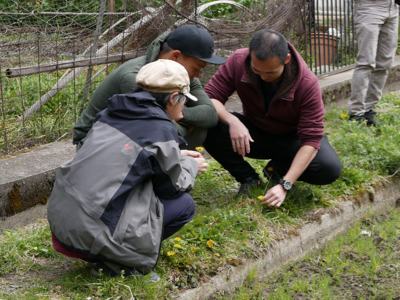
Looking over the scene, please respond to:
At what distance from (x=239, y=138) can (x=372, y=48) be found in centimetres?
280

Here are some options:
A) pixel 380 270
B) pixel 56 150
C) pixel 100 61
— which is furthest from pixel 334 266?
pixel 100 61

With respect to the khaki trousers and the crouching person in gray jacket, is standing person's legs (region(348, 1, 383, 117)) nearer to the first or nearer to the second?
the khaki trousers

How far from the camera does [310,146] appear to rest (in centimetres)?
323

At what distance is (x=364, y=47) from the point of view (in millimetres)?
5406

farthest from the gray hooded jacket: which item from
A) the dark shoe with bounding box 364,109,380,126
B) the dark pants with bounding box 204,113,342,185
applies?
the dark shoe with bounding box 364,109,380,126

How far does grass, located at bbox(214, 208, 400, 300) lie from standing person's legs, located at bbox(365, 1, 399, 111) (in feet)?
8.28

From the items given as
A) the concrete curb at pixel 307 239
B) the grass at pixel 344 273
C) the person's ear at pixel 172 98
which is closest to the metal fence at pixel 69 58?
the person's ear at pixel 172 98

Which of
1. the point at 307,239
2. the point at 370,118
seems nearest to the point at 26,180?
the point at 307,239

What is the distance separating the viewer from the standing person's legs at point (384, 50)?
5.37m

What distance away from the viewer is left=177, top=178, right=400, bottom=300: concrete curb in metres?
2.72

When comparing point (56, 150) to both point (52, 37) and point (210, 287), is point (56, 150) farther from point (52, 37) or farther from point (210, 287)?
point (210, 287)

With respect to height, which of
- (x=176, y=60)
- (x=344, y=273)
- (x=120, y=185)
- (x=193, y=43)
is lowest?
(x=344, y=273)

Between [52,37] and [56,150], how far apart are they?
135 centimetres

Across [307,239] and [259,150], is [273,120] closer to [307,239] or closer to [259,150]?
[259,150]
